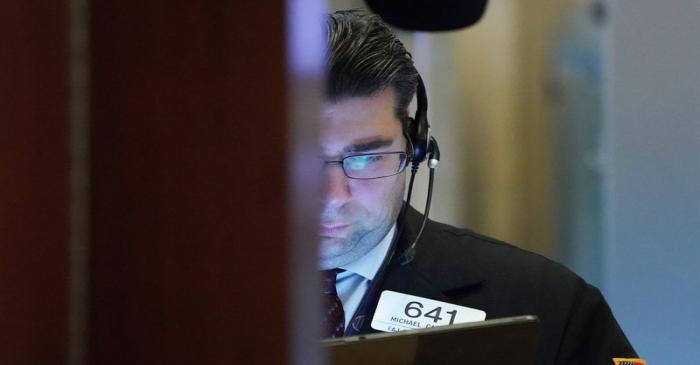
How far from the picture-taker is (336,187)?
1.23 m

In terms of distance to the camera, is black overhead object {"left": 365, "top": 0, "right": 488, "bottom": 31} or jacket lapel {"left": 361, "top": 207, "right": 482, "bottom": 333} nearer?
black overhead object {"left": 365, "top": 0, "right": 488, "bottom": 31}

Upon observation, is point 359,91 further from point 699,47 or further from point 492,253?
point 699,47

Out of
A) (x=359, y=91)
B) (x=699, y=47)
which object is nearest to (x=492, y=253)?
(x=359, y=91)

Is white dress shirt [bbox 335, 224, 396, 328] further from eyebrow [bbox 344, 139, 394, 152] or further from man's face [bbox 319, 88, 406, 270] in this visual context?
eyebrow [bbox 344, 139, 394, 152]

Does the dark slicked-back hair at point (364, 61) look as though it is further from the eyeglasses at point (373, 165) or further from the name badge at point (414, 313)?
the name badge at point (414, 313)

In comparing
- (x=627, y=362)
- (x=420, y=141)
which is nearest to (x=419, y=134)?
(x=420, y=141)

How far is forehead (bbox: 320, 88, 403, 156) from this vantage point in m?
1.23

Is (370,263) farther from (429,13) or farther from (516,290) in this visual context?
(429,13)

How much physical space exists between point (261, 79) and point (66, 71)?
85 mm

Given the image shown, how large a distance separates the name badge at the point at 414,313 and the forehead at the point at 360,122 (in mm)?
257

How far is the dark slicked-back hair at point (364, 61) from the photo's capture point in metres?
1.25

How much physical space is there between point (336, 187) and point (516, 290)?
362 millimetres

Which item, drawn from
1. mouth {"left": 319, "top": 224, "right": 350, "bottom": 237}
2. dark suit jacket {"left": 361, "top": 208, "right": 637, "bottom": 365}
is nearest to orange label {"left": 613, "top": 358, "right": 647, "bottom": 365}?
dark suit jacket {"left": 361, "top": 208, "right": 637, "bottom": 365}

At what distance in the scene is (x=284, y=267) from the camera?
310 millimetres
